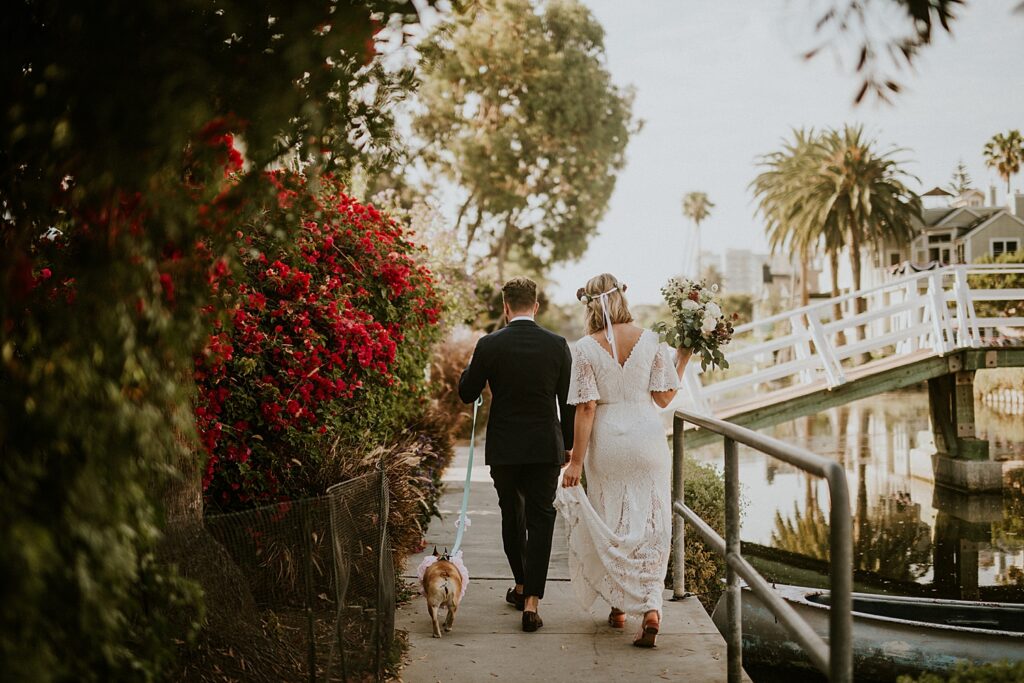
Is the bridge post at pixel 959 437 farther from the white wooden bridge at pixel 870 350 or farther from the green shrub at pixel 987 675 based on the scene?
the green shrub at pixel 987 675

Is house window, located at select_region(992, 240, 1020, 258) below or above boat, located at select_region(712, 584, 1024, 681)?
above

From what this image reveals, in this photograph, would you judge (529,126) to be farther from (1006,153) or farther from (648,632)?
(1006,153)

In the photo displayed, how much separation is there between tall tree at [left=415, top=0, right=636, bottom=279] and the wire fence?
24.3 m

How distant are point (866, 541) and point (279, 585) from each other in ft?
40.0

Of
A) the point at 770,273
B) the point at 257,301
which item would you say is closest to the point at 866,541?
the point at 257,301

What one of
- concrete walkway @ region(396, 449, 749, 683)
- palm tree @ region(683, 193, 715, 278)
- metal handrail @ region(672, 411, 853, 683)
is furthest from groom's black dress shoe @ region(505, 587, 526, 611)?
palm tree @ region(683, 193, 715, 278)

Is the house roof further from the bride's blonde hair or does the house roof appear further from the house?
the bride's blonde hair

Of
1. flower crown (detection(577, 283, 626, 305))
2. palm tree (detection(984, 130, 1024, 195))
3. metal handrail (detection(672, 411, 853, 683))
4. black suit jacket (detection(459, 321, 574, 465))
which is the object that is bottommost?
metal handrail (detection(672, 411, 853, 683))

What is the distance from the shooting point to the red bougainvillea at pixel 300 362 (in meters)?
5.24

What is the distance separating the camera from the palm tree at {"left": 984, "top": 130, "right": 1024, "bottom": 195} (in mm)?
58406

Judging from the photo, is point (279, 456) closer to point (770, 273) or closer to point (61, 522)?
point (61, 522)

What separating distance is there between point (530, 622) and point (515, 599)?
1.81 feet

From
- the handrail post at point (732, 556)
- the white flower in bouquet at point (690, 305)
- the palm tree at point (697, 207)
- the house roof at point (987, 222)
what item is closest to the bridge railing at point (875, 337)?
the white flower in bouquet at point (690, 305)

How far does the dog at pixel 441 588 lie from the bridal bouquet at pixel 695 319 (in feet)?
12.5
